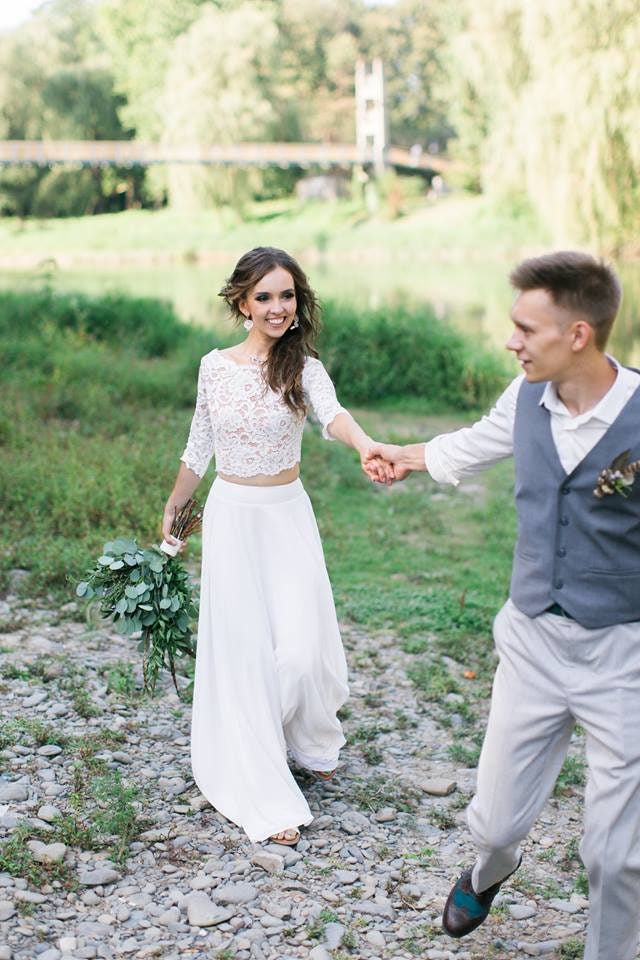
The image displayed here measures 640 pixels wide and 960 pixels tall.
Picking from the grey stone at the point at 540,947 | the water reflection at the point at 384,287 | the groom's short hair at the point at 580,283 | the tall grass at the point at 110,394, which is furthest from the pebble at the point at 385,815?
the water reflection at the point at 384,287

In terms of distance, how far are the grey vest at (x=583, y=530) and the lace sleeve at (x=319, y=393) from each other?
1293mm

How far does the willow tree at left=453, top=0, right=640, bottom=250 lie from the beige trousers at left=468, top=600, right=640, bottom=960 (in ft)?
54.6

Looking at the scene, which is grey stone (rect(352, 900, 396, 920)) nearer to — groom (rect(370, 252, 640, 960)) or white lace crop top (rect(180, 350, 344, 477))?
groom (rect(370, 252, 640, 960))

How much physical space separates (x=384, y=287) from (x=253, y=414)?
2450cm

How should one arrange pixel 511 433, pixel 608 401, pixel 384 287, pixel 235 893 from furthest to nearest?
pixel 384 287 → pixel 235 893 → pixel 511 433 → pixel 608 401

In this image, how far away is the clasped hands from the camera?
384 centimetres

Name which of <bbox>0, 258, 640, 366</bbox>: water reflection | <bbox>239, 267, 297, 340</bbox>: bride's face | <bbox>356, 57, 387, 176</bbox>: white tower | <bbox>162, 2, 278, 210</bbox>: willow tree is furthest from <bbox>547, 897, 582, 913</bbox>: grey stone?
<bbox>356, 57, 387, 176</bbox>: white tower

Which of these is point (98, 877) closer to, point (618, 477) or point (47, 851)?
point (47, 851)

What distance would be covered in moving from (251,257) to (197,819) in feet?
6.90

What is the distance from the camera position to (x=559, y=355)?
9.48 feet

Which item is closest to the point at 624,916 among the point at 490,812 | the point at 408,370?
the point at 490,812

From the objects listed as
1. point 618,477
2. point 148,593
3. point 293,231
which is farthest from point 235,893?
point 293,231

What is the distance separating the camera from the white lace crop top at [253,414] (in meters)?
4.14

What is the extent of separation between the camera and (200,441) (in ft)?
14.5
